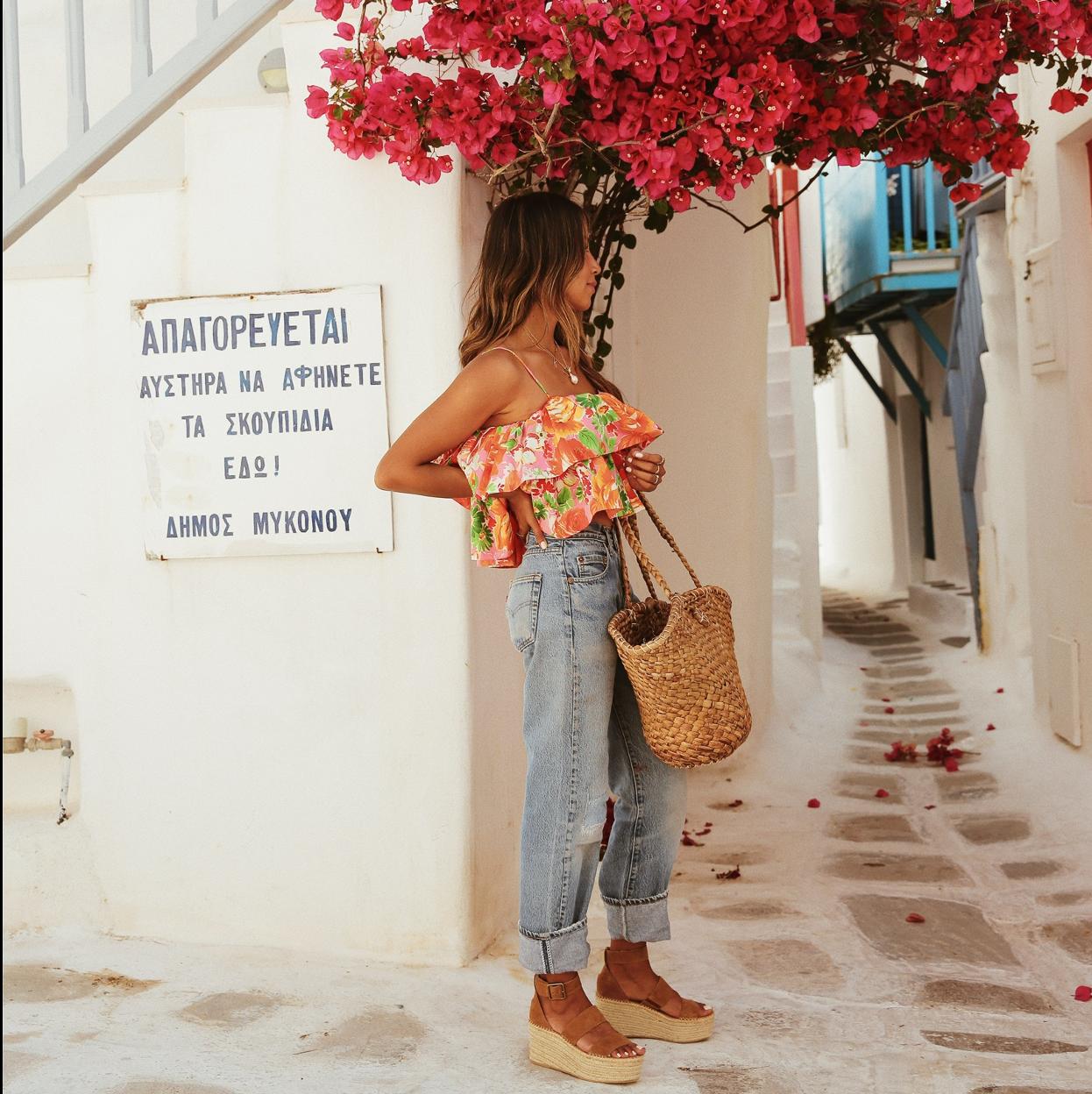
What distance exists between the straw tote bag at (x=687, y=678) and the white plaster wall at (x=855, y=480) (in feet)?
38.1

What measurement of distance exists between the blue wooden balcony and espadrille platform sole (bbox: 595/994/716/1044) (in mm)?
9268

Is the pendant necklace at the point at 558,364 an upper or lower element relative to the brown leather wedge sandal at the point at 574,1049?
upper

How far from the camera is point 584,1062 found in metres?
2.63

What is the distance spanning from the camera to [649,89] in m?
2.90

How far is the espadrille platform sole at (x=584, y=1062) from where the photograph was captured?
262cm

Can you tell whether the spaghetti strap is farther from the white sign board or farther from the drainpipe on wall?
the drainpipe on wall

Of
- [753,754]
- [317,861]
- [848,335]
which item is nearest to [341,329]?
[317,861]

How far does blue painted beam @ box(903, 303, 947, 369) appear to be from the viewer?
459 inches

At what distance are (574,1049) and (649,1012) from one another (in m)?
0.26

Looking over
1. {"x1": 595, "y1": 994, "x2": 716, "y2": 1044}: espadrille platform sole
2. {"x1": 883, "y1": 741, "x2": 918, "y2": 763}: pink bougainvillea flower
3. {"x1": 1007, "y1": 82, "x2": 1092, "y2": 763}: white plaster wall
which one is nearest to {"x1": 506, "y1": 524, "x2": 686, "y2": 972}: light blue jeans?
{"x1": 595, "y1": 994, "x2": 716, "y2": 1044}: espadrille platform sole

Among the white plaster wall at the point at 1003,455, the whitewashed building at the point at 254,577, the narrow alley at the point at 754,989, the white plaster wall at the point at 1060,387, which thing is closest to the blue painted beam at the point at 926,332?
the white plaster wall at the point at 1003,455

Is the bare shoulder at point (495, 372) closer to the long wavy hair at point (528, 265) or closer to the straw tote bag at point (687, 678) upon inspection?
the long wavy hair at point (528, 265)

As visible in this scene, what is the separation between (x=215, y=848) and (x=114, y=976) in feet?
1.30

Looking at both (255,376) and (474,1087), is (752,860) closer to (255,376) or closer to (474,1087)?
(474,1087)
